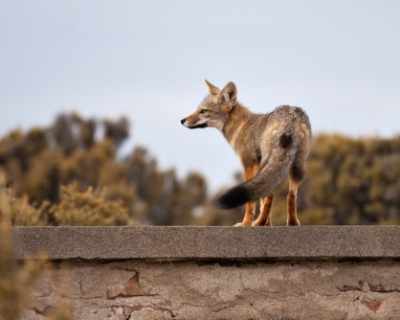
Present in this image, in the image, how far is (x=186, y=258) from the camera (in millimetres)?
7988

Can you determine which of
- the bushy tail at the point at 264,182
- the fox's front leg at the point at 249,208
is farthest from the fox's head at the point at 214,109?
the bushy tail at the point at 264,182

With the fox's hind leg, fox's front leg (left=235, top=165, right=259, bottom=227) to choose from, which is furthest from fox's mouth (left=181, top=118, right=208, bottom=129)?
the fox's hind leg

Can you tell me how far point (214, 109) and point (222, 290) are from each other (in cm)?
278

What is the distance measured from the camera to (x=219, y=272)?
26.5 ft

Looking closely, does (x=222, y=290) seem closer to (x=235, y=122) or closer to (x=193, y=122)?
(x=235, y=122)

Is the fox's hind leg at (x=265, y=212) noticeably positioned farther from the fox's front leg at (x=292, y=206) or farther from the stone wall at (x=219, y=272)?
the stone wall at (x=219, y=272)

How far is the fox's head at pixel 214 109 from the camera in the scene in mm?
10452

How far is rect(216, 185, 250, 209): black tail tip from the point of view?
7809 millimetres

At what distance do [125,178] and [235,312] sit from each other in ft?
121

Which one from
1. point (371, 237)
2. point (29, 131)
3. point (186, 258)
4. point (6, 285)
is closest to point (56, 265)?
point (186, 258)

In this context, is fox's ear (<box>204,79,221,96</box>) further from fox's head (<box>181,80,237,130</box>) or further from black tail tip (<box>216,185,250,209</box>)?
black tail tip (<box>216,185,250,209</box>)

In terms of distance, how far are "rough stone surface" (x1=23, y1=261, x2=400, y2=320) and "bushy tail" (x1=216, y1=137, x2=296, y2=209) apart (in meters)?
0.45

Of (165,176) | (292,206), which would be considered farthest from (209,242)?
(165,176)

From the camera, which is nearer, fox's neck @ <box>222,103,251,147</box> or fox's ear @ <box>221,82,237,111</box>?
fox's neck @ <box>222,103,251,147</box>
